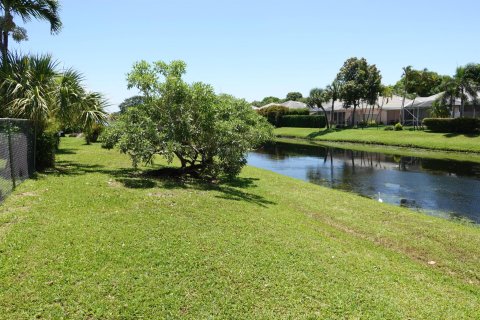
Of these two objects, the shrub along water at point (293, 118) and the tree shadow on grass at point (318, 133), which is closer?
the tree shadow on grass at point (318, 133)

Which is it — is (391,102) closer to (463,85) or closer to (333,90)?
(333,90)

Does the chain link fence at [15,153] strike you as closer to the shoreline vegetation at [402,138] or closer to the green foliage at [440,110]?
the shoreline vegetation at [402,138]

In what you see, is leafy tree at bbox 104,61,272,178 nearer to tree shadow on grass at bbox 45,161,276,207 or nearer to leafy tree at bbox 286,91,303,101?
tree shadow on grass at bbox 45,161,276,207

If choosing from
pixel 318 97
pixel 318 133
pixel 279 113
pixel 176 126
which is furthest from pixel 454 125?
pixel 176 126

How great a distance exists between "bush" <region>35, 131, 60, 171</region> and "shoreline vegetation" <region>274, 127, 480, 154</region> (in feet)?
101

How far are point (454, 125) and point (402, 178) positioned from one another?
24200 millimetres

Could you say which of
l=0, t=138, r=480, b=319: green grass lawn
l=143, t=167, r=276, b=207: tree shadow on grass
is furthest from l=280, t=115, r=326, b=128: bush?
l=0, t=138, r=480, b=319: green grass lawn

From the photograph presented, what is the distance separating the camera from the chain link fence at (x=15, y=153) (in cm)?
818

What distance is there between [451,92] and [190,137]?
1599 inches

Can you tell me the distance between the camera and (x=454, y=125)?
40062 millimetres

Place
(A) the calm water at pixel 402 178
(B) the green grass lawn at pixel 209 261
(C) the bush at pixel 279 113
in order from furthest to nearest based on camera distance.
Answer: (C) the bush at pixel 279 113 < (A) the calm water at pixel 402 178 < (B) the green grass lawn at pixel 209 261

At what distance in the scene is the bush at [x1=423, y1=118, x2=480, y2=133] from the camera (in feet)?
127

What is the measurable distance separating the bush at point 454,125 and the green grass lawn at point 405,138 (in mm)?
1098

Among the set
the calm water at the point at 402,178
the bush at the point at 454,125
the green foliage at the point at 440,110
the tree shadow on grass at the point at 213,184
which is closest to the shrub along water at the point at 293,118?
the green foliage at the point at 440,110
